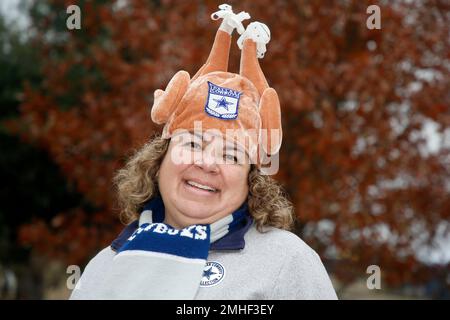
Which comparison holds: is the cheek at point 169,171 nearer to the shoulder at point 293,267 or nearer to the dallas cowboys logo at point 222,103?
the dallas cowboys logo at point 222,103

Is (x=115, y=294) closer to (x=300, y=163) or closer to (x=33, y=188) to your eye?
(x=300, y=163)

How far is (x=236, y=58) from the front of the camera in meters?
4.69

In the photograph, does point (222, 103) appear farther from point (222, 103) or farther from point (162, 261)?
point (162, 261)

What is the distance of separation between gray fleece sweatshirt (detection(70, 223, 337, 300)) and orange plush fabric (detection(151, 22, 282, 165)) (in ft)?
1.16

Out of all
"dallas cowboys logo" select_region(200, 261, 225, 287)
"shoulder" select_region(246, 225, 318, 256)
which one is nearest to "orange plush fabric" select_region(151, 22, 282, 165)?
"shoulder" select_region(246, 225, 318, 256)

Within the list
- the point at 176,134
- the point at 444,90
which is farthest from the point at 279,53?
the point at 176,134

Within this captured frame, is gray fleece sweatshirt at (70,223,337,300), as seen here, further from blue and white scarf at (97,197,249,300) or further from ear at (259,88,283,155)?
ear at (259,88,283,155)

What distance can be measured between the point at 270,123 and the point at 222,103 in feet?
0.64

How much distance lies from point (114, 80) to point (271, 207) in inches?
124

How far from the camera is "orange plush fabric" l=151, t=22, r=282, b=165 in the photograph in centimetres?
228

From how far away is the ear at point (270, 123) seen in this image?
7.68ft

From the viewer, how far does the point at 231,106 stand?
227 cm

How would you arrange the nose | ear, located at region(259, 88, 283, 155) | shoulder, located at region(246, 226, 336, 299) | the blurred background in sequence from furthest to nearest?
the blurred background < ear, located at region(259, 88, 283, 155) < the nose < shoulder, located at region(246, 226, 336, 299)
